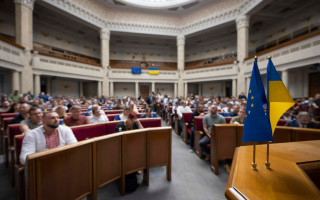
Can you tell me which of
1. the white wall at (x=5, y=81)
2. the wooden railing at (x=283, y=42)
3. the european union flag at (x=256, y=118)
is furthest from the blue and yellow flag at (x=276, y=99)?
the white wall at (x=5, y=81)

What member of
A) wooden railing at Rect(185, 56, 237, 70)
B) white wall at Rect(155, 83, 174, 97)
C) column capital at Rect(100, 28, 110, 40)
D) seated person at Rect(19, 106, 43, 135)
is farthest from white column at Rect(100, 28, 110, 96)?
seated person at Rect(19, 106, 43, 135)

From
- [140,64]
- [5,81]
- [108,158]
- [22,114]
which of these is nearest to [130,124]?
[108,158]

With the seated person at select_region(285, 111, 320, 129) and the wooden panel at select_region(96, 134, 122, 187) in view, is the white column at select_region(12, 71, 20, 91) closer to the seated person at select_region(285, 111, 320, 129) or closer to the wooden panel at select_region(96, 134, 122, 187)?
the wooden panel at select_region(96, 134, 122, 187)

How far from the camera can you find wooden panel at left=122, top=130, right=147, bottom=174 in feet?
7.62

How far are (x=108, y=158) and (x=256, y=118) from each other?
1953 mm

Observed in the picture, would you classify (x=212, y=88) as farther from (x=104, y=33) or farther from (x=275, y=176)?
(x=275, y=176)

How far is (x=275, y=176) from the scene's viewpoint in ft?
3.45

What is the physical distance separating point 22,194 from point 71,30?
1985 cm

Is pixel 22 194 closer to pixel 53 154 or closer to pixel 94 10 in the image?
pixel 53 154

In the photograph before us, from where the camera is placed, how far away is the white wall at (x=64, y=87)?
50.8 feet

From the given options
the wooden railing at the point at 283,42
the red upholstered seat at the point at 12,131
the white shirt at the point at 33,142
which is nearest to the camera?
the white shirt at the point at 33,142

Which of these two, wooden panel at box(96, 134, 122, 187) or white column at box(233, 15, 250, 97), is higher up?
A: white column at box(233, 15, 250, 97)

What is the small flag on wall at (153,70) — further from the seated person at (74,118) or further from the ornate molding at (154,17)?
the seated person at (74,118)

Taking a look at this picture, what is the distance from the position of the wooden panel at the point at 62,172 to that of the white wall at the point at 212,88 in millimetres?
18979
